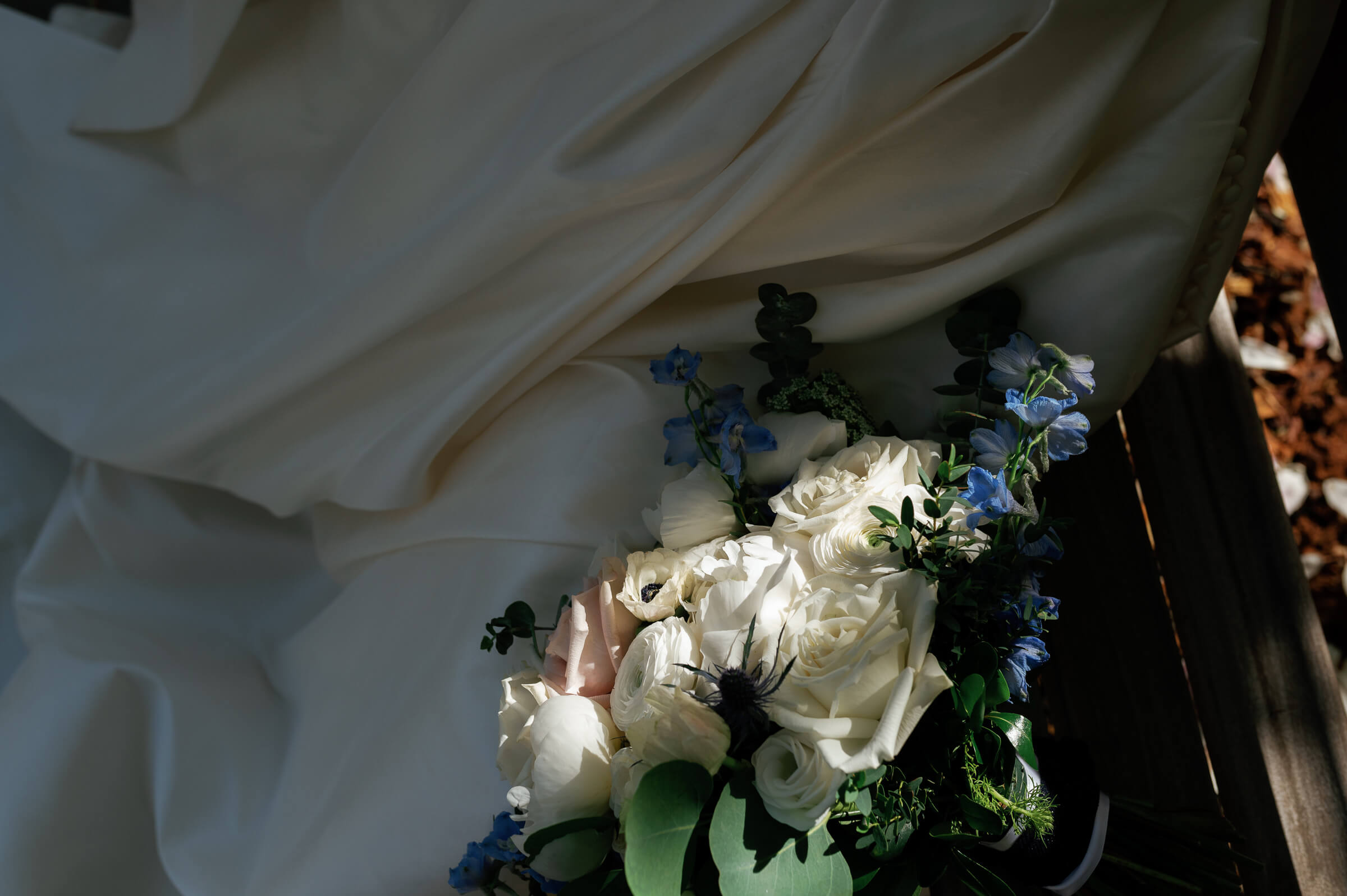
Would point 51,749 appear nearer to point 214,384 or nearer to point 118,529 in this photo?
point 118,529

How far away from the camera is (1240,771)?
1010 mm

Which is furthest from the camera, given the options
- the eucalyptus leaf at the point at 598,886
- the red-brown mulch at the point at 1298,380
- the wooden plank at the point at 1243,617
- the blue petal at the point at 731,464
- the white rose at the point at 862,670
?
the red-brown mulch at the point at 1298,380

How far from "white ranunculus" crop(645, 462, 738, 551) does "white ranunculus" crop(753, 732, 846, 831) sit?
216 millimetres

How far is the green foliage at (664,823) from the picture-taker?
598 mm

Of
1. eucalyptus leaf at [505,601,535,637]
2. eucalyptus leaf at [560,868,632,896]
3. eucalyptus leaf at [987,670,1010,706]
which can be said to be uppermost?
eucalyptus leaf at [505,601,535,637]

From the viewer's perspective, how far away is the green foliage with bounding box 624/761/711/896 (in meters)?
0.60

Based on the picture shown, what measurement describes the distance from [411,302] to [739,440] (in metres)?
0.45

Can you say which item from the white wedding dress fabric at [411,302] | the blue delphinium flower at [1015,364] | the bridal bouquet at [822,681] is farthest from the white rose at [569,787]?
the blue delphinium flower at [1015,364]

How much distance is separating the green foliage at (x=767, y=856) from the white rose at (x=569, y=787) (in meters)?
0.11

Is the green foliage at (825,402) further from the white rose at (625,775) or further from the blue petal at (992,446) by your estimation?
the white rose at (625,775)

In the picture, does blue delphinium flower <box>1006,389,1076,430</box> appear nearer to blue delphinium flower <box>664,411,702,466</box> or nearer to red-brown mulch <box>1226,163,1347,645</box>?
blue delphinium flower <box>664,411,702,466</box>

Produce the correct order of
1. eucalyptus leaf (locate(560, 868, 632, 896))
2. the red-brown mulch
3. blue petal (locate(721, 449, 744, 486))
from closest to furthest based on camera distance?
eucalyptus leaf (locate(560, 868, 632, 896)) → blue petal (locate(721, 449, 744, 486)) → the red-brown mulch

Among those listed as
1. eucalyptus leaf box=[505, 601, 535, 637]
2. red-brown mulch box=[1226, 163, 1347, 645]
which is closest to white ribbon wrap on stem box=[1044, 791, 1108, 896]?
eucalyptus leaf box=[505, 601, 535, 637]

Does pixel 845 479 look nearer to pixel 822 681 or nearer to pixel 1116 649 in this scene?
pixel 822 681
